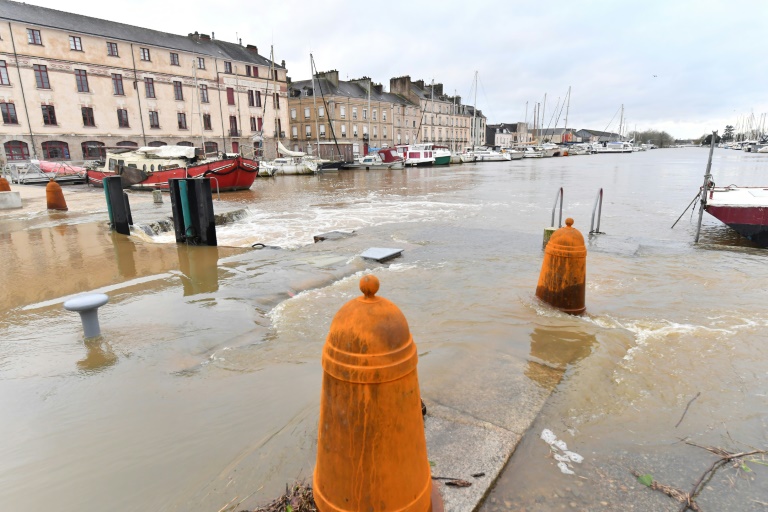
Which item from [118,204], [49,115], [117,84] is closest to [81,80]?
[117,84]

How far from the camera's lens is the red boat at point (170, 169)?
26891mm

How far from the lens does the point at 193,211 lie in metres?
10.3

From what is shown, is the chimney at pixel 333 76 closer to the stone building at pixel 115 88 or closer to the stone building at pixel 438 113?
the stone building at pixel 115 88

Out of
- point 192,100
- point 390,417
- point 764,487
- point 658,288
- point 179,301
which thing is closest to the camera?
point 390,417

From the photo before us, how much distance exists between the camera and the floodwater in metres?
2.70

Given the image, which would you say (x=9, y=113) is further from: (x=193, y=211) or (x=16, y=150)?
(x=193, y=211)

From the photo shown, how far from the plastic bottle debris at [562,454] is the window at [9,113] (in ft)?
154

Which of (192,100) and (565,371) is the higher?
(192,100)

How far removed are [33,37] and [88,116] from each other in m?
6.92

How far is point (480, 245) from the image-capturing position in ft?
36.2

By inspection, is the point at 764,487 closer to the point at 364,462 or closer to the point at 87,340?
the point at 364,462

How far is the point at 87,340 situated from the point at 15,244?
7.56 m

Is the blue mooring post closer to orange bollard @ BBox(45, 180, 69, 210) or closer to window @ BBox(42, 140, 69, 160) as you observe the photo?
orange bollard @ BBox(45, 180, 69, 210)

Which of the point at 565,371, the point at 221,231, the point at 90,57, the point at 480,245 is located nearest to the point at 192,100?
the point at 90,57
